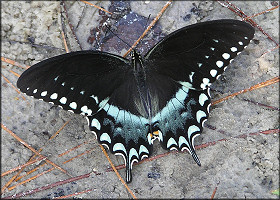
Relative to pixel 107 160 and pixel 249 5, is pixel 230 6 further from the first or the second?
pixel 107 160

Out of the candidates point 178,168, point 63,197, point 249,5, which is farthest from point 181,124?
point 249,5

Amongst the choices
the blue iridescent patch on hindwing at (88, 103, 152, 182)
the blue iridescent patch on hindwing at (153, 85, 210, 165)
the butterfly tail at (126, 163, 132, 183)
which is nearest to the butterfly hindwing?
the blue iridescent patch on hindwing at (153, 85, 210, 165)

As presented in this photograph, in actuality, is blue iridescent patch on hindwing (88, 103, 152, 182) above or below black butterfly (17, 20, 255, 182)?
below

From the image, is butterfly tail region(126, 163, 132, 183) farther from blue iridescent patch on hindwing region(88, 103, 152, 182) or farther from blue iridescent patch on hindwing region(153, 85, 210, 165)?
blue iridescent patch on hindwing region(153, 85, 210, 165)

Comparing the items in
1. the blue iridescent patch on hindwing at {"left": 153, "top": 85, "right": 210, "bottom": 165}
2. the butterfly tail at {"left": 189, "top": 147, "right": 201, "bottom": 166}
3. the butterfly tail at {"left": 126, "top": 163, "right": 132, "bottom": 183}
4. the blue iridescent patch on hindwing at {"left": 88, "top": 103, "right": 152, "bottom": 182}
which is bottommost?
the butterfly tail at {"left": 126, "top": 163, "right": 132, "bottom": 183}

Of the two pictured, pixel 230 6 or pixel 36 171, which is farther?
pixel 230 6

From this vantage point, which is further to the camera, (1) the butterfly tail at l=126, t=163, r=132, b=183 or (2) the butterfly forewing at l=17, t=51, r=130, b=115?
(1) the butterfly tail at l=126, t=163, r=132, b=183
